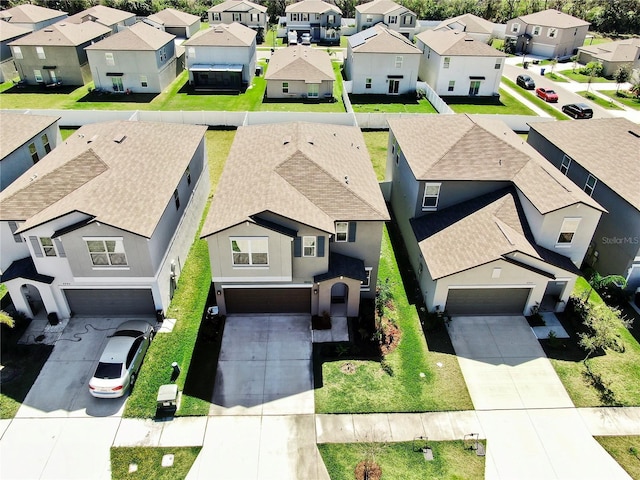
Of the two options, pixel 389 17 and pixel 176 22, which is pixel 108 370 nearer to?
pixel 176 22

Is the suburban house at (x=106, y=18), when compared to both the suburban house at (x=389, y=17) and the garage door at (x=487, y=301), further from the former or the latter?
the garage door at (x=487, y=301)

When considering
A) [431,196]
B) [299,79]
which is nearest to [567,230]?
[431,196]

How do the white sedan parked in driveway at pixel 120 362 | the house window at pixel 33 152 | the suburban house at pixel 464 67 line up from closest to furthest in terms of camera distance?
the white sedan parked in driveway at pixel 120 362 → the house window at pixel 33 152 → the suburban house at pixel 464 67

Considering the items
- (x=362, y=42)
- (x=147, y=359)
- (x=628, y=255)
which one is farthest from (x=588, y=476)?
(x=362, y=42)

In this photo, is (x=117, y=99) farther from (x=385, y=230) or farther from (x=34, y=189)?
(x=385, y=230)

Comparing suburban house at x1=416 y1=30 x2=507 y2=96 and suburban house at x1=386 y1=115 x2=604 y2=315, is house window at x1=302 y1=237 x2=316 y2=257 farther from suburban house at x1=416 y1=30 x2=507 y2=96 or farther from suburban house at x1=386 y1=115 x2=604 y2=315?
suburban house at x1=416 y1=30 x2=507 y2=96

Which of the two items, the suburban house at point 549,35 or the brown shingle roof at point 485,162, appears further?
the suburban house at point 549,35

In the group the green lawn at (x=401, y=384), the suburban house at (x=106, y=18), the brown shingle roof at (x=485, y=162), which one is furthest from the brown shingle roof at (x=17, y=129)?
the suburban house at (x=106, y=18)
